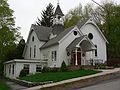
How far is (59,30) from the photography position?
39.8 meters

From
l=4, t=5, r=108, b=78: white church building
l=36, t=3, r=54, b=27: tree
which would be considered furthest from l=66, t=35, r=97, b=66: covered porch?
l=36, t=3, r=54, b=27: tree

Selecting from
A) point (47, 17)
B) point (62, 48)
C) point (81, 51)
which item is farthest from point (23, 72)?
point (47, 17)

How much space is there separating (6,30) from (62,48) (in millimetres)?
12641

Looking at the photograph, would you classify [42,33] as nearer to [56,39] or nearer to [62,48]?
[56,39]

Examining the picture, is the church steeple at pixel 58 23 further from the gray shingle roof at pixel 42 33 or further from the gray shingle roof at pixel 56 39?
the gray shingle roof at pixel 56 39

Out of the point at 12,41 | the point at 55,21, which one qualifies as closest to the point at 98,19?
the point at 55,21

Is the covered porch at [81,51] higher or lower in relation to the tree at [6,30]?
lower

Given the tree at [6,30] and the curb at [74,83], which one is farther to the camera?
the tree at [6,30]

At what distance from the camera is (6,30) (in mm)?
40750

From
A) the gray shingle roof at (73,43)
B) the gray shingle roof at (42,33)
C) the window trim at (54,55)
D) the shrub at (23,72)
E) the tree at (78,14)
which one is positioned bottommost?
the shrub at (23,72)

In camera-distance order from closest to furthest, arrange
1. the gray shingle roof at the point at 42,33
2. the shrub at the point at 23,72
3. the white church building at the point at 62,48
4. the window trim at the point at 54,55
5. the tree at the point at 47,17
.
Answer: the shrub at the point at 23,72 → the white church building at the point at 62,48 → the window trim at the point at 54,55 → the gray shingle roof at the point at 42,33 → the tree at the point at 47,17

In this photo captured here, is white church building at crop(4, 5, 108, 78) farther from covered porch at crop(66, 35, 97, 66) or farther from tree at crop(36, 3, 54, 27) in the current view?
tree at crop(36, 3, 54, 27)

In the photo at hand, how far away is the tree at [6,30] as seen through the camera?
40.2 meters

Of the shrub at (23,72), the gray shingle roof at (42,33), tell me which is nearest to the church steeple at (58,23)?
the gray shingle roof at (42,33)
